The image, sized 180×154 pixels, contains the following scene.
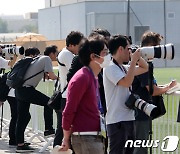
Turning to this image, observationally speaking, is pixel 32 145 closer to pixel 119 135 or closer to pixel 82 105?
pixel 119 135

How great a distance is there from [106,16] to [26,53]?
40.4 m

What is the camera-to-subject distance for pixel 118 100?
7270 millimetres

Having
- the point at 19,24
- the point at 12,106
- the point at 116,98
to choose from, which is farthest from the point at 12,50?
the point at 19,24

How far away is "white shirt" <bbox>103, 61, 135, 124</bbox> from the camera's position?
23.8 feet

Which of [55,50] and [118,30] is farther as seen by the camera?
[118,30]

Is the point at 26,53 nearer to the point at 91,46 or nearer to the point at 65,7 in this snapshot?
the point at 91,46

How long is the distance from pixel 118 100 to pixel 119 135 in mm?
380

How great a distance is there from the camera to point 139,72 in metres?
7.54

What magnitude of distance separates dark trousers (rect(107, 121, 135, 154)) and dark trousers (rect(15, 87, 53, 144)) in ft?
12.5

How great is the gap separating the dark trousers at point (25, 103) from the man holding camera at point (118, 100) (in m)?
3.80

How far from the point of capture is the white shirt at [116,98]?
725cm

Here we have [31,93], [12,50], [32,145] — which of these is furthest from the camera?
A: [12,50]

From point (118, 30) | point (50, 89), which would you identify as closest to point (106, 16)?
point (118, 30)

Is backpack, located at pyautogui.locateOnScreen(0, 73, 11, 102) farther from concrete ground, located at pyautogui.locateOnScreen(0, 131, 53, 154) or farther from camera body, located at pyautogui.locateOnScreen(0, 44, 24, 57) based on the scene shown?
concrete ground, located at pyautogui.locateOnScreen(0, 131, 53, 154)
